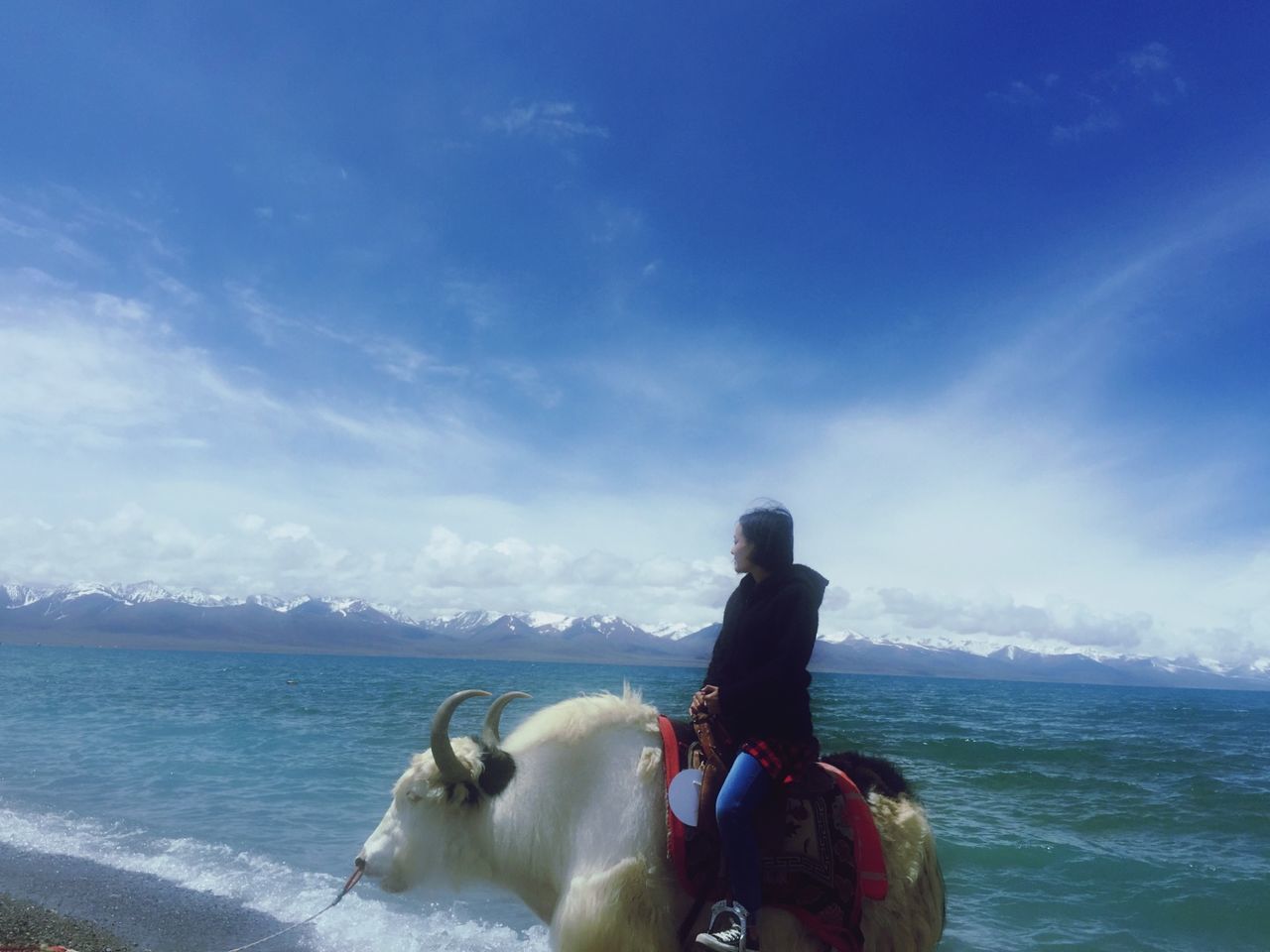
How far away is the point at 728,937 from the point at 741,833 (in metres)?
0.33

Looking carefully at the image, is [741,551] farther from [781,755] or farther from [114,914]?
[114,914]

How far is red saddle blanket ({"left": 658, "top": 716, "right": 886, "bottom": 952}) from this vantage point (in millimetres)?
2895

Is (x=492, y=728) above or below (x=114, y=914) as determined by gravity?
above

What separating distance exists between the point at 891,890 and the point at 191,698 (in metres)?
47.1

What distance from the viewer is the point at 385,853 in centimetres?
351

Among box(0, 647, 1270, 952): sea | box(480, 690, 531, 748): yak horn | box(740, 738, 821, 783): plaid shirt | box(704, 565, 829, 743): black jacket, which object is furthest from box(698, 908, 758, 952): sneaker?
box(480, 690, 531, 748): yak horn

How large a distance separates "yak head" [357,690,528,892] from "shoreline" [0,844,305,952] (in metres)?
5.11

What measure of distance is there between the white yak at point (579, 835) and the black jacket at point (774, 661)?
0.45m

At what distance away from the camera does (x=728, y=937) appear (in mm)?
2746

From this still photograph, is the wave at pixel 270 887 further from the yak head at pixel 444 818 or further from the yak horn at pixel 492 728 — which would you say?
the yak horn at pixel 492 728

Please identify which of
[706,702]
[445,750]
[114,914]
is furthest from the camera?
[114,914]

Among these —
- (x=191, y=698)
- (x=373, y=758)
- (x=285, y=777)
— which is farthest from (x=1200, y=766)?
(x=191, y=698)

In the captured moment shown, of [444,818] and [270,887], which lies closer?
[444,818]

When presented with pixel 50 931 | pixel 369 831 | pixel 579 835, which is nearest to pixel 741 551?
pixel 579 835
